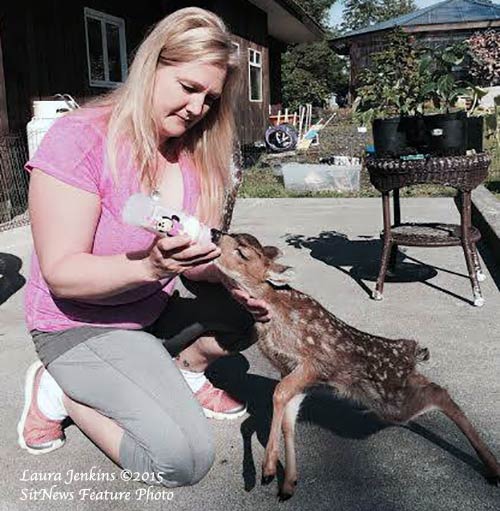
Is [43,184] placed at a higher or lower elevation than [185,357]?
higher

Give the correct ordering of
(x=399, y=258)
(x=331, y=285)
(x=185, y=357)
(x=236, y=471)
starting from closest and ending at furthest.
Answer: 1. (x=236, y=471)
2. (x=185, y=357)
3. (x=331, y=285)
4. (x=399, y=258)

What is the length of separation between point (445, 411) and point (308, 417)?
69 cm

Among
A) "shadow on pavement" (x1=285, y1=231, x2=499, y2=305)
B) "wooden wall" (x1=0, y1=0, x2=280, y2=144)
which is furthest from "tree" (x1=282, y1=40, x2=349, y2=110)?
"shadow on pavement" (x1=285, y1=231, x2=499, y2=305)

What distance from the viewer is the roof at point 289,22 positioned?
16.6 metres

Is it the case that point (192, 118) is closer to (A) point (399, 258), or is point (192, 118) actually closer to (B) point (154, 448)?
(B) point (154, 448)

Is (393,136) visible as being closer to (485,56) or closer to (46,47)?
(485,56)

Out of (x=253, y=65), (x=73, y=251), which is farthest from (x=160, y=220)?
(x=253, y=65)

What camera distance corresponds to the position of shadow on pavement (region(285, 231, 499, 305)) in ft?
17.8

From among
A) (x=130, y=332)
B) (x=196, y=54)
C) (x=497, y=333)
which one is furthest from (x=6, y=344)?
(x=497, y=333)

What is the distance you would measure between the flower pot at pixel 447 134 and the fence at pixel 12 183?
496 cm

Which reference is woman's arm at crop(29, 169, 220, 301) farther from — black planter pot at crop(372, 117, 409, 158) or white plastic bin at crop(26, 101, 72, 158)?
white plastic bin at crop(26, 101, 72, 158)

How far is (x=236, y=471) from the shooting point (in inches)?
107

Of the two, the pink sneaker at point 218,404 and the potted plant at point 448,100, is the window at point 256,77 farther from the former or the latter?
the pink sneaker at point 218,404

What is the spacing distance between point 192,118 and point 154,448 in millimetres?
1173
